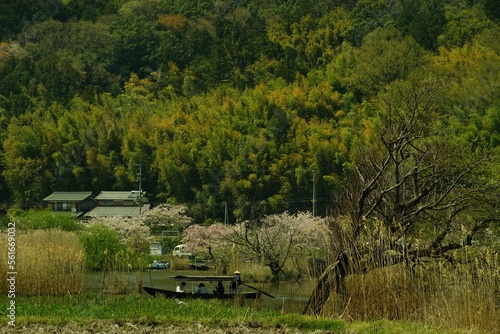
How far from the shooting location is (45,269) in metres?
16.6

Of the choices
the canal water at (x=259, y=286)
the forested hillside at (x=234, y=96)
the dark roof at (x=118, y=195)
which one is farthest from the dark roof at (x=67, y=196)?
the canal water at (x=259, y=286)

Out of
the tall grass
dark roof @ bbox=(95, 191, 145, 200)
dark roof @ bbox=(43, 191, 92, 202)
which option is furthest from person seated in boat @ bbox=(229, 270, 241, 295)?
dark roof @ bbox=(43, 191, 92, 202)

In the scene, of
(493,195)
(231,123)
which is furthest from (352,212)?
(231,123)

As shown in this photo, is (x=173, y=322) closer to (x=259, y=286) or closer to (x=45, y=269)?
(x=45, y=269)

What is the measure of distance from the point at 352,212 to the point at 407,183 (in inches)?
96.4

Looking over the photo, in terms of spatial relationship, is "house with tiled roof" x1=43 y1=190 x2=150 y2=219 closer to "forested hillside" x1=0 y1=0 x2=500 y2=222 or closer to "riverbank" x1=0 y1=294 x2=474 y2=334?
"forested hillside" x1=0 y1=0 x2=500 y2=222

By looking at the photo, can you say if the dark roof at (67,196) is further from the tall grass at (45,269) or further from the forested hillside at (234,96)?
the tall grass at (45,269)

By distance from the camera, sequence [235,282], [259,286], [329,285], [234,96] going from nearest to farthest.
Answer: [329,285] → [235,282] → [259,286] → [234,96]

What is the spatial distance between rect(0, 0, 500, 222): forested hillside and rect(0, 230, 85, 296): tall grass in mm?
22725

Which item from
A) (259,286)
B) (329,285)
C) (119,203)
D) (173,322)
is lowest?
(173,322)

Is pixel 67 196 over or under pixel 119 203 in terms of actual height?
over

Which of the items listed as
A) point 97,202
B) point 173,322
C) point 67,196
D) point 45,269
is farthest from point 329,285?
point 97,202

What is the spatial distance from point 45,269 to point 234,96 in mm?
51150

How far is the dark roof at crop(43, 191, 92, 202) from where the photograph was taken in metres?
55.2
